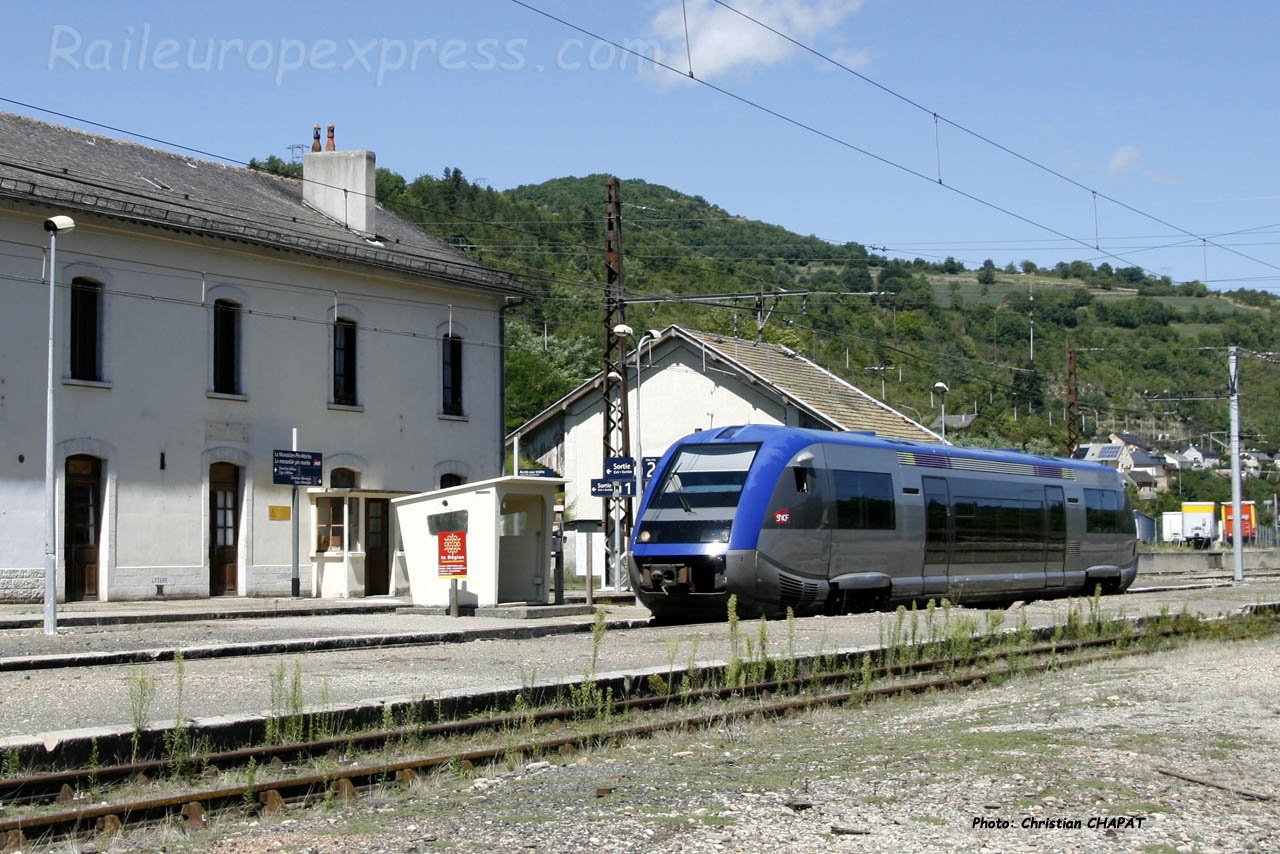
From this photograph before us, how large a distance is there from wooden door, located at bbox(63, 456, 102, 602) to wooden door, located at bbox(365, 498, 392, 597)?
226 inches

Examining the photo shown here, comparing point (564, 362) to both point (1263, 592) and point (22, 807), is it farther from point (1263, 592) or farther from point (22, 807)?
point (22, 807)

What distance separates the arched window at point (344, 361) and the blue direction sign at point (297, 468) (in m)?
2.73

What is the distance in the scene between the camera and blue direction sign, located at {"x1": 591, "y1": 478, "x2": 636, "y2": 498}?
28.7 m

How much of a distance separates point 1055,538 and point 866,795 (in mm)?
19956

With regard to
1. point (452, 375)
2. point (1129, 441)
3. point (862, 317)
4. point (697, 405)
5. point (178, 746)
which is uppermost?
point (862, 317)

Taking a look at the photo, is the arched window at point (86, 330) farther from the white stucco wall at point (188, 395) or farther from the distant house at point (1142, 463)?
the distant house at point (1142, 463)

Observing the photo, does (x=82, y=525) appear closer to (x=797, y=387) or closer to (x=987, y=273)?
(x=797, y=387)

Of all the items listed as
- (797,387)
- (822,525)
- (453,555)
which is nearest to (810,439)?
(822,525)

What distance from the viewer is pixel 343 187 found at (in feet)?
113

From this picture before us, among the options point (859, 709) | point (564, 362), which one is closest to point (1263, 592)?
point (859, 709)

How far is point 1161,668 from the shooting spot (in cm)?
1561

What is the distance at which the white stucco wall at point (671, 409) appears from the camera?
47.7 m

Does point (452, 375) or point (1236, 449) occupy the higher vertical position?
point (452, 375)

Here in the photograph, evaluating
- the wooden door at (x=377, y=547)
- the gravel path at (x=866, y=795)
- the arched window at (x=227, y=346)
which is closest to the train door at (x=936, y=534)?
the gravel path at (x=866, y=795)
